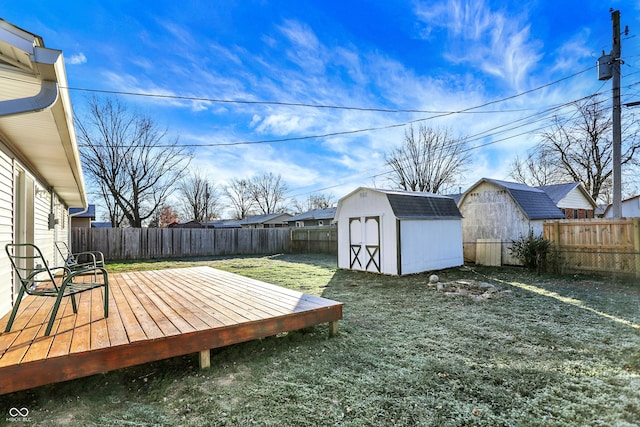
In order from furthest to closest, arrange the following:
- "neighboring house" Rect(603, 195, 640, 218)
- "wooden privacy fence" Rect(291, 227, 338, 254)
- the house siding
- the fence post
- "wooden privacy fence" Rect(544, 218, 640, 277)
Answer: "neighboring house" Rect(603, 195, 640, 218) → "wooden privacy fence" Rect(291, 227, 338, 254) → the house siding → "wooden privacy fence" Rect(544, 218, 640, 277) → the fence post

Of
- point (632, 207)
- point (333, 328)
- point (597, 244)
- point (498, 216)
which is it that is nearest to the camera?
point (333, 328)

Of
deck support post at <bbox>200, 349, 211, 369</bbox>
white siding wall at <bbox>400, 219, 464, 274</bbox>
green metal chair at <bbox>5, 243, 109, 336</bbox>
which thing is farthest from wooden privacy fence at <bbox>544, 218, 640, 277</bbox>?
green metal chair at <bbox>5, 243, 109, 336</bbox>

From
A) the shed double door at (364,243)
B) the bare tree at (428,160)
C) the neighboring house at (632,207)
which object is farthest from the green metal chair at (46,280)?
the neighboring house at (632,207)

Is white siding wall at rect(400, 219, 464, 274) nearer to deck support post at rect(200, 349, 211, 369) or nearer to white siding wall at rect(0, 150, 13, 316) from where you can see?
deck support post at rect(200, 349, 211, 369)

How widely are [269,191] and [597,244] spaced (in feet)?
119

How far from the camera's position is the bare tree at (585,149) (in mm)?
17359

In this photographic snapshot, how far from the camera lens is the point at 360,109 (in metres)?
9.89

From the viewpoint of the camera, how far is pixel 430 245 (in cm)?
866

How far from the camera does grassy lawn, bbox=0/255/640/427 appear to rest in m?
1.99

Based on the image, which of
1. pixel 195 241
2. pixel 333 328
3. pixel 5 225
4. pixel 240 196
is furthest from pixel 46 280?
pixel 240 196

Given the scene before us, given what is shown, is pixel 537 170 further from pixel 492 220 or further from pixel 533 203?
pixel 492 220

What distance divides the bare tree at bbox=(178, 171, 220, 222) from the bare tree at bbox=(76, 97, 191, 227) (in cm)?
1223

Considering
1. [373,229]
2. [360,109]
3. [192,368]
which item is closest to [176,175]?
[360,109]

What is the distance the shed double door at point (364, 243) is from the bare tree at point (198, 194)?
89.7 feet
